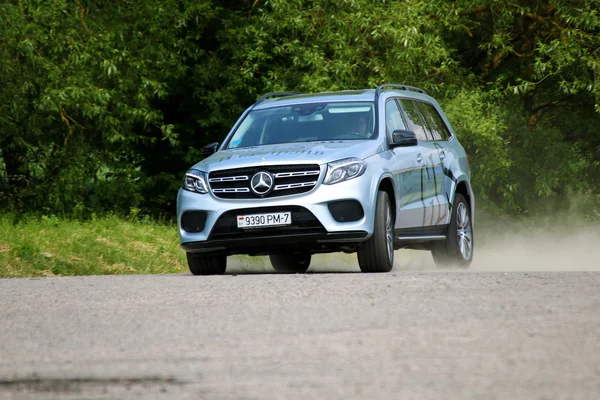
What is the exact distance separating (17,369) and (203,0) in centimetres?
1733

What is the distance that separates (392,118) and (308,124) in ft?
2.87

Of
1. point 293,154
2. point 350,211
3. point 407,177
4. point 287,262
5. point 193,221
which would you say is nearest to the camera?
point 350,211

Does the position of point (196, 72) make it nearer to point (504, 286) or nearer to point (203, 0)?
point (203, 0)

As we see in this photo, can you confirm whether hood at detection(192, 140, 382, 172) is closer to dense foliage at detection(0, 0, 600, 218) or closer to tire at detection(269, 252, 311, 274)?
tire at detection(269, 252, 311, 274)

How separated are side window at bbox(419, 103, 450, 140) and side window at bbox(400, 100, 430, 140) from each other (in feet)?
0.92

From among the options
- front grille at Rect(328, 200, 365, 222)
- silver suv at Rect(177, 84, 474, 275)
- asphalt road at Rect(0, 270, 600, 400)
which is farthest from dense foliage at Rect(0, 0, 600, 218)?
asphalt road at Rect(0, 270, 600, 400)

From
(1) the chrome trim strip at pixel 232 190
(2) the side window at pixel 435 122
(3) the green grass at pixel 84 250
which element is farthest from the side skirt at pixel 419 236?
(3) the green grass at pixel 84 250

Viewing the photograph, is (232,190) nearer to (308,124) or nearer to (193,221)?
(193,221)

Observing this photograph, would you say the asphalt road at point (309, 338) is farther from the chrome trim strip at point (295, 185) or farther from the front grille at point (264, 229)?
the chrome trim strip at point (295, 185)

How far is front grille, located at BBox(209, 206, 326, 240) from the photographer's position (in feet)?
36.5

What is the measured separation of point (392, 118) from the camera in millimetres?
12656

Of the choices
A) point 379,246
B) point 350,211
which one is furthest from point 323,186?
point 379,246

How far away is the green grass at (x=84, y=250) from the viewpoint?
44.6 feet

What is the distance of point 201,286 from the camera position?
9.88m
